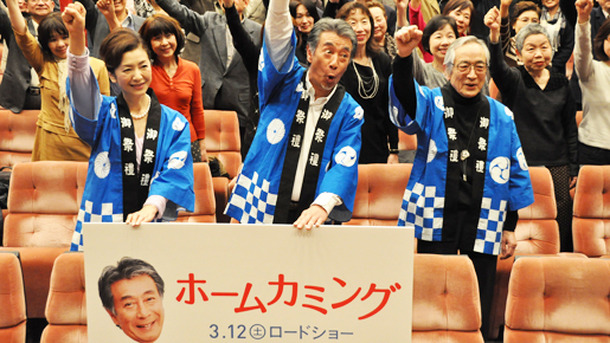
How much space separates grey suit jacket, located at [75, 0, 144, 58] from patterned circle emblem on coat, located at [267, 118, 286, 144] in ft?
7.99

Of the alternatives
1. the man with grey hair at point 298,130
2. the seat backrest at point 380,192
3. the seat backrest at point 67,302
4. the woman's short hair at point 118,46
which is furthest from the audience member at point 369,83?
the seat backrest at point 67,302

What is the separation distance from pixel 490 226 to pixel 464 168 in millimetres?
258

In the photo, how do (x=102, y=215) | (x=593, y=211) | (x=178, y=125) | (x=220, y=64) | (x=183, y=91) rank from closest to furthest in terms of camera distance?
(x=102, y=215)
(x=178, y=125)
(x=593, y=211)
(x=183, y=91)
(x=220, y=64)

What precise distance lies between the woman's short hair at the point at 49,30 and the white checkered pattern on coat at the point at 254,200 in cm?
175

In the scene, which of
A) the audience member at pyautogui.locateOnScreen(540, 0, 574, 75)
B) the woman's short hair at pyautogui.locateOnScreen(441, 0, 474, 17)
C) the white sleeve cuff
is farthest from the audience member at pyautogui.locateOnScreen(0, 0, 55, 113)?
the audience member at pyautogui.locateOnScreen(540, 0, 574, 75)

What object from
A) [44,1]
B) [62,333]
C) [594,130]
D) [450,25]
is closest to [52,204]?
[62,333]

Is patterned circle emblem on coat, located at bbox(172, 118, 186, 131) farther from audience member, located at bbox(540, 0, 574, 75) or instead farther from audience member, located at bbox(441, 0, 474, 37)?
audience member, located at bbox(540, 0, 574, 75)

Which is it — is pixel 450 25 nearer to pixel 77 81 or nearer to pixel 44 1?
pixel 77 81

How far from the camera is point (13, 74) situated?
168 inches

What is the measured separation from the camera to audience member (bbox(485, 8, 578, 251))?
359 centimetres

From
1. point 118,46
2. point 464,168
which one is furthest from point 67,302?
point 464,168

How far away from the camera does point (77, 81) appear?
7.25 ft

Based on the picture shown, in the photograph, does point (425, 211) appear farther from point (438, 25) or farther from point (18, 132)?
point (18, 132)

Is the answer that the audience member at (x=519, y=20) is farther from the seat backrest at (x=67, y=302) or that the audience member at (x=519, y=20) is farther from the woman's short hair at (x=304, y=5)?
the seat backrest at (x=67, y=302)
